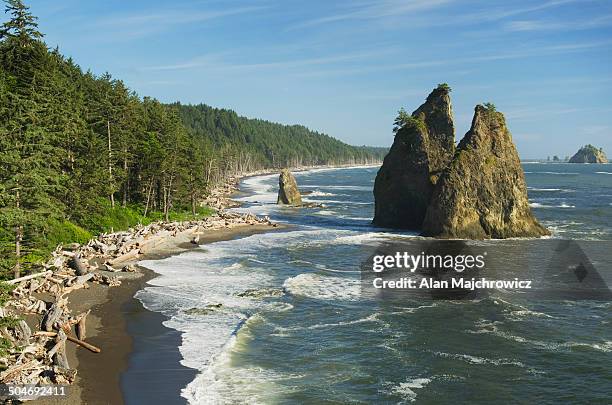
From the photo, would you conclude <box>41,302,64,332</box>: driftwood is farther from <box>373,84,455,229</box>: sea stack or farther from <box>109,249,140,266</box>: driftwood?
<box>373,84,455,229</box>: sea stack

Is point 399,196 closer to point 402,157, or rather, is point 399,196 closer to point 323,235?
point 402,157

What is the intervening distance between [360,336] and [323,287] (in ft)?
35.5

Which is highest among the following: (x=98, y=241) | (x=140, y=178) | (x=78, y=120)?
(x=78, y=120)

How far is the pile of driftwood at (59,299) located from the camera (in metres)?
20.3

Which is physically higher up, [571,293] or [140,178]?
[140,178]

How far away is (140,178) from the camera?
69.6 metres

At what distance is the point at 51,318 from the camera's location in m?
24.7

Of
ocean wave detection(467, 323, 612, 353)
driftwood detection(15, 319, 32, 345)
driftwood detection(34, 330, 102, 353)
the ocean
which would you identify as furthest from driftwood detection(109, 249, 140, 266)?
ocean wave detection(467, 323, 612, 353)

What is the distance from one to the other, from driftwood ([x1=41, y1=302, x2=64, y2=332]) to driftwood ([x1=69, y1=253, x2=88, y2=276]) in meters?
10.9

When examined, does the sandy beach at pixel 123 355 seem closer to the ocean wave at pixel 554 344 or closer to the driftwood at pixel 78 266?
the driftwood at pixel 78 266

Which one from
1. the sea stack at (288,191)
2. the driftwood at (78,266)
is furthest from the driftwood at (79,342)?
the sea stack at (288,191)

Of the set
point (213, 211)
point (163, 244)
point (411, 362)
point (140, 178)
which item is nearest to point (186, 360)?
point (411, 362)

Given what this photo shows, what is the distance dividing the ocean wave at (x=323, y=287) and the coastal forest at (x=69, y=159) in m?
16.7

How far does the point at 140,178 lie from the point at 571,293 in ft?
174
